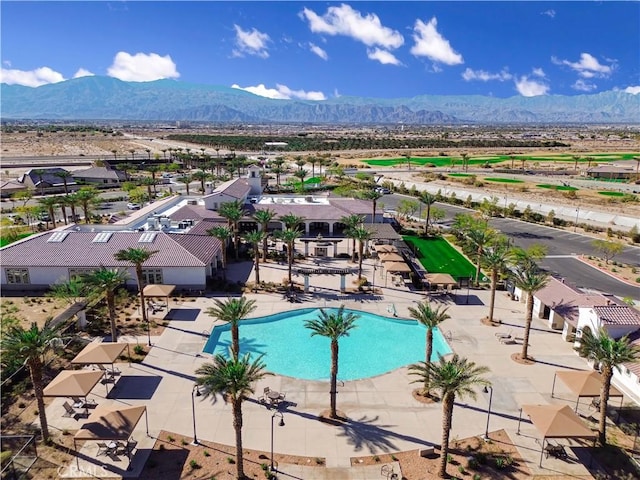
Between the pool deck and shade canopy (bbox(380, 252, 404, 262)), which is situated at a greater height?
shade canopy (bbox(380, 252, 404, 262))

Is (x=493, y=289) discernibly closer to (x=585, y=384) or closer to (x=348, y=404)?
(x=585, y=384)

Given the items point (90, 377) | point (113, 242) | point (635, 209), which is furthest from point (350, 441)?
point (635, 209)

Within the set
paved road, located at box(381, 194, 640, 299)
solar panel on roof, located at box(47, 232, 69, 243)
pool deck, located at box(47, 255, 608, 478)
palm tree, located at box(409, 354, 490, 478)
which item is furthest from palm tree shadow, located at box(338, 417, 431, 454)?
solar panel on roof, located at box(47, 232, 69, 243)

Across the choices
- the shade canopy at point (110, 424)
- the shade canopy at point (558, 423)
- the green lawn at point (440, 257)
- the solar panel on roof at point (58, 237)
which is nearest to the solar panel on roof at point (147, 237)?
the solar panel on roof at point (58, 237)

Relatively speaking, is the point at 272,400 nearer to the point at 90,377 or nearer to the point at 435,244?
the point at 90,377

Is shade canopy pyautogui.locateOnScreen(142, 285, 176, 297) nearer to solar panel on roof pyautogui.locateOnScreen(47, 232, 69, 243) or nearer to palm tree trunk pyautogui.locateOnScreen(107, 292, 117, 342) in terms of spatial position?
palm tree trunk pyautogui.locateOnScreen(107, 292, 117, 342)
